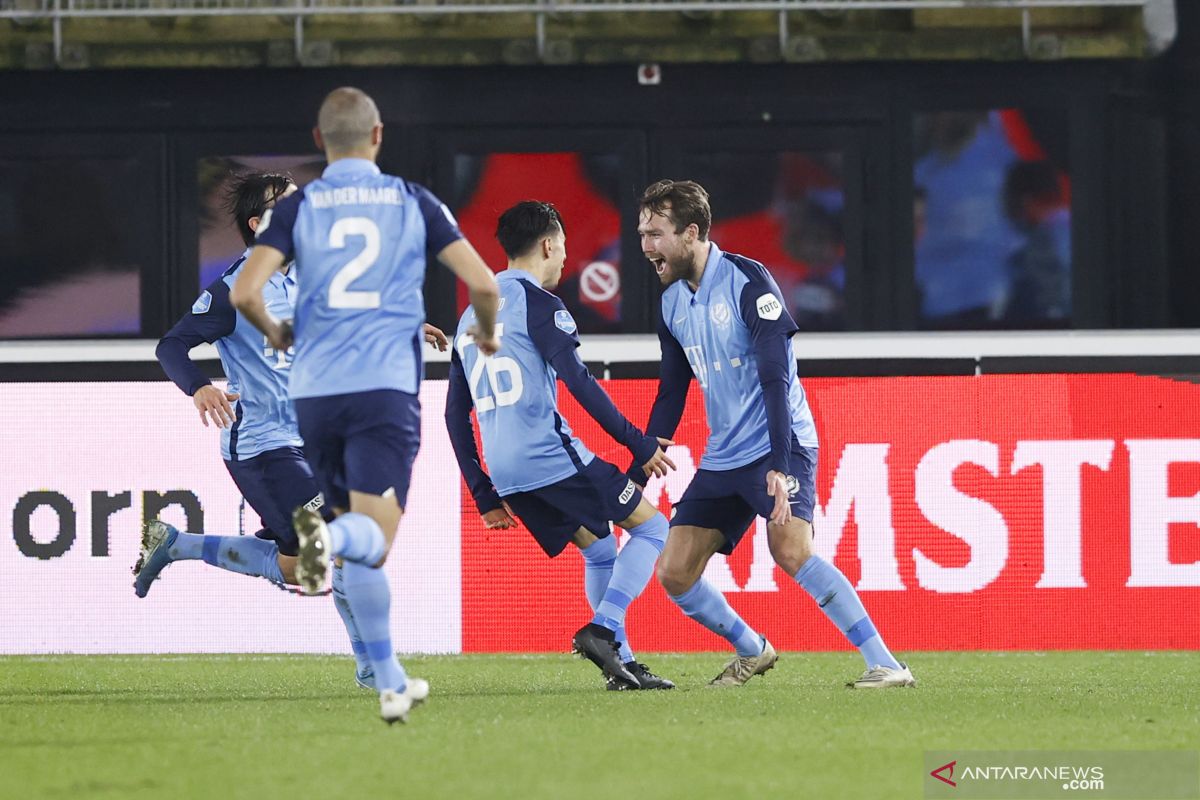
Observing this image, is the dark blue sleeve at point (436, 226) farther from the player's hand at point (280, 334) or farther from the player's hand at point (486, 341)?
the player's hand at point (280, 334)

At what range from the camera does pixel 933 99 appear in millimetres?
14125

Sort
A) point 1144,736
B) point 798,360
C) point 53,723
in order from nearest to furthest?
point 1144,736 < point 53,723 < point 798,360

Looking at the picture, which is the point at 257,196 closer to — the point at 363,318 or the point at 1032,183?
the point at 363,318

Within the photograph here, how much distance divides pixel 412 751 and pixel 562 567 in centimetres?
459

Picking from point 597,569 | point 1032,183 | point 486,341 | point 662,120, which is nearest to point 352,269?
point 486,341

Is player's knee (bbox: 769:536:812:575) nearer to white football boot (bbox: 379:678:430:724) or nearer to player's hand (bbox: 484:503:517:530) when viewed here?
player's hand (bbox: 484:503:517:530)

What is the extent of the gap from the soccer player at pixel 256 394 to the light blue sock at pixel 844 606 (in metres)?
1.67

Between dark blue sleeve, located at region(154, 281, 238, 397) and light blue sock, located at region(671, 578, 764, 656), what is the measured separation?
6.52 ft

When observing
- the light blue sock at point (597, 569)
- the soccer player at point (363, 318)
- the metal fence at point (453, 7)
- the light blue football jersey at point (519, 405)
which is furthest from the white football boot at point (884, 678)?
the metal fence at point (453, 7)

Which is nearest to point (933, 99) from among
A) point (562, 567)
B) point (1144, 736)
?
point (562, 567)

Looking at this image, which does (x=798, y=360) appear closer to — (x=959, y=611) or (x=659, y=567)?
(x=959, y=611)

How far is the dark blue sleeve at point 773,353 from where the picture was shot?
699cm

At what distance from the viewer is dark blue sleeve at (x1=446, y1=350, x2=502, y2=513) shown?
7.53 meters

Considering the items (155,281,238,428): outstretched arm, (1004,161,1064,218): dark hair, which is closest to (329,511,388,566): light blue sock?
(155,281,238,428): outstretched arm
